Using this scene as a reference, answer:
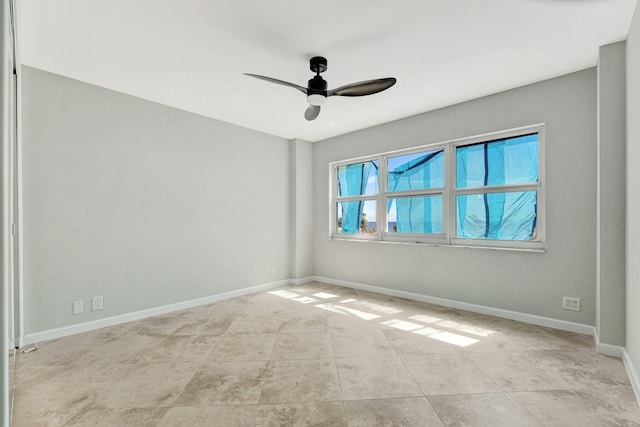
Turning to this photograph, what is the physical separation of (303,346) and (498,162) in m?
2.95

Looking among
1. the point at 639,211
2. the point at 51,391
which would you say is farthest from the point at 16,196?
the point at 639,211

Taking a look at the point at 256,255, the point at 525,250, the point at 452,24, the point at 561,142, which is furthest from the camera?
the point at 256,255

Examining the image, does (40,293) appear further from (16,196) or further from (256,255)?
(256,255)

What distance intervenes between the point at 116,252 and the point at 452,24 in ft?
12.4

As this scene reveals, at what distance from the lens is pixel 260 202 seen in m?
4.69

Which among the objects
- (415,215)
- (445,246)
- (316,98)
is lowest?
(445,246)

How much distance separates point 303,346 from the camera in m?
2.64

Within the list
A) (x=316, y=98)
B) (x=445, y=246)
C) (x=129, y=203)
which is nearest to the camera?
(x=316, y=98)

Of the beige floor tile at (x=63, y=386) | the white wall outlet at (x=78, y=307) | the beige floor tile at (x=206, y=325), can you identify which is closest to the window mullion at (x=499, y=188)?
the beige floor tile at (x=206, y=325)

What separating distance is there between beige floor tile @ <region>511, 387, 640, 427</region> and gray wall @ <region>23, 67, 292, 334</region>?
11.7 ft

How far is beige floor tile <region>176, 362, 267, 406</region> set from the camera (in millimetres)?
1870

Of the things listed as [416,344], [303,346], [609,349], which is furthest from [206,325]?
[609,349]

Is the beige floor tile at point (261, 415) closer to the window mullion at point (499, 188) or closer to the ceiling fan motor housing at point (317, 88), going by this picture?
the ceiling fan motor housing at point (317, 88)

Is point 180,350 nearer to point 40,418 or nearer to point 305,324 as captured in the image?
point 40,418
